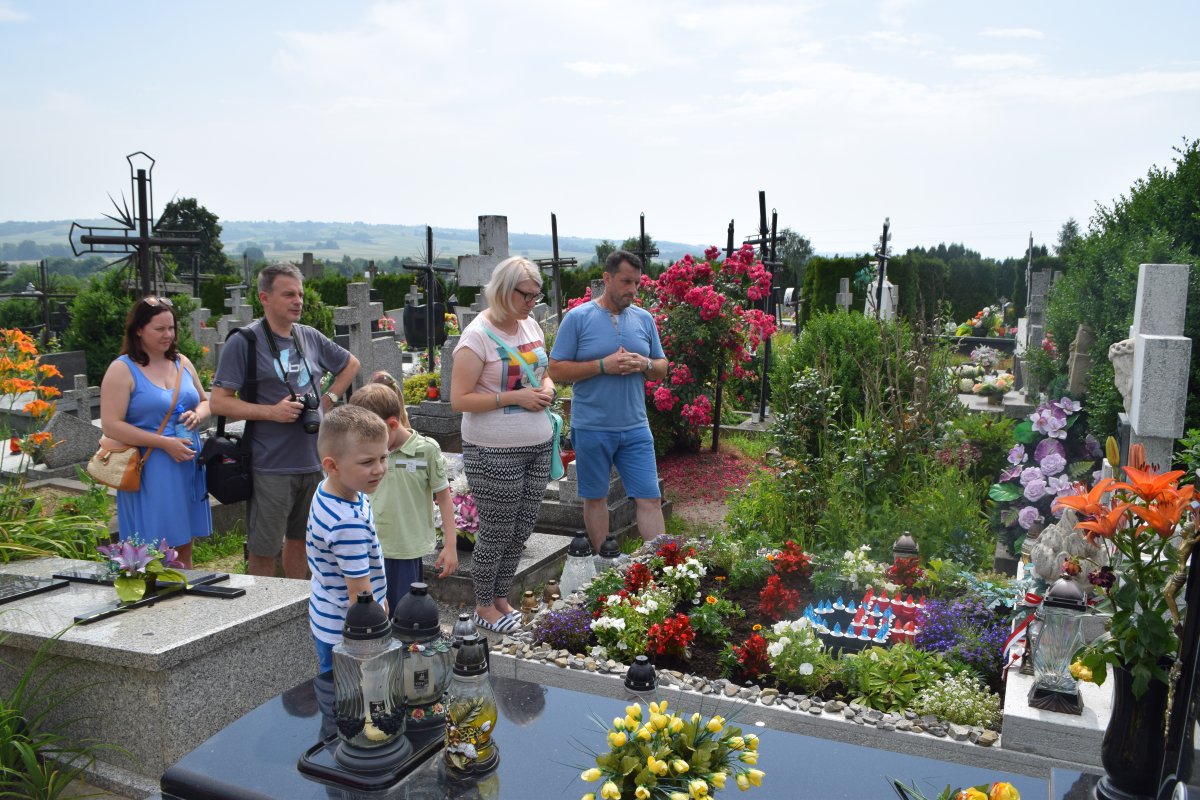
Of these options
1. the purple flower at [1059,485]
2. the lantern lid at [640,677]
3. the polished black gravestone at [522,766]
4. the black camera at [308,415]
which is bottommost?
the lantern lid at [640,677]

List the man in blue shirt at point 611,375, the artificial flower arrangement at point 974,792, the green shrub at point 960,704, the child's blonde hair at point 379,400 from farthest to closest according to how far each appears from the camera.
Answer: the man in blue shirt at point 611,375 → the child's blonde hair at point 379,400 → the green shrub at point 960,704 → the artificial flower arrangement at point 974,792

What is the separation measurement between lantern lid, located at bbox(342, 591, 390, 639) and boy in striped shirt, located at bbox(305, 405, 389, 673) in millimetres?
658

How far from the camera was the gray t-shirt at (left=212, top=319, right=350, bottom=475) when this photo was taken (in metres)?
3.78

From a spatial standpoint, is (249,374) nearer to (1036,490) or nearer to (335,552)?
(335,552)

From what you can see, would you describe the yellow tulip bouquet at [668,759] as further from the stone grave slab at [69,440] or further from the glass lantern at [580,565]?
the stone grave slab at [69,440]

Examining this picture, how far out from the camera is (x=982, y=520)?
5.52 m

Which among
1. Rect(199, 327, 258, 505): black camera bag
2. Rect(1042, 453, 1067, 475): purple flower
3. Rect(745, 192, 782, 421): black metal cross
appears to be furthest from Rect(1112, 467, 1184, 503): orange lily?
Rect(745, 192, 782, 421): black metal cross

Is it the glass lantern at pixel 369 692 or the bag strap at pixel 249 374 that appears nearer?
the glass lantern at pixel 369 692

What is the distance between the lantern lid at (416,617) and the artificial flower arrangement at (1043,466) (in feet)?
11.5

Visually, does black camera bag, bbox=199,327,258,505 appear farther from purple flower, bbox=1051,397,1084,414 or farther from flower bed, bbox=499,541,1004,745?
purple flower, bbox=1051,397,1084,414

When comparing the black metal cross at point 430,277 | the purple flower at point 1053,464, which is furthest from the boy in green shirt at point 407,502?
the black metal cross at point 430,277

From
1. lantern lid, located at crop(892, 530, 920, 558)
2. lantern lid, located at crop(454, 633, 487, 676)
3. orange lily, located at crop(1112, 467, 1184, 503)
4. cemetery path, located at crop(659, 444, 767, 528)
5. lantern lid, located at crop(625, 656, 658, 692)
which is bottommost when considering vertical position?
cemetery path, located at crop(659, 444, 767, 528)

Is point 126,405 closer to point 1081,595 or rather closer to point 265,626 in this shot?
point 265,626

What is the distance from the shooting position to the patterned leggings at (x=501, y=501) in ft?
12.8
